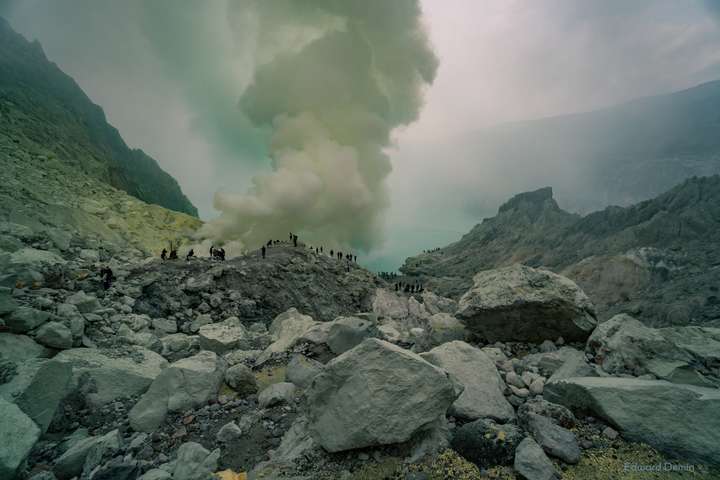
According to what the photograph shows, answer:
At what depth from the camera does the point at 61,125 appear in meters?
55.1

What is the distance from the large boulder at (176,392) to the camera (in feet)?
19.5

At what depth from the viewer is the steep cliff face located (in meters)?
44.7

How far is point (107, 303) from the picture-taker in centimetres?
1605

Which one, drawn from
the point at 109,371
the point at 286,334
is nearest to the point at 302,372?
the point at 109,371

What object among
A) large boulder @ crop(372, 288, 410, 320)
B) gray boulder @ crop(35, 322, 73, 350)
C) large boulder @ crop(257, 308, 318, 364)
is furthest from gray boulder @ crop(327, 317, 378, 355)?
large boulder @ crop(372, 288, 410, 320)

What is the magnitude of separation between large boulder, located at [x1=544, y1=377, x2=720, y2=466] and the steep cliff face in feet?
192

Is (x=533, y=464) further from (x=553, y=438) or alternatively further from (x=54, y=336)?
(x=54, y=336)

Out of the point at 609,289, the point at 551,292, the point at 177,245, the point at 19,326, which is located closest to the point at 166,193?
the point at 177,245

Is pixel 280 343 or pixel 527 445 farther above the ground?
pixel 280 343

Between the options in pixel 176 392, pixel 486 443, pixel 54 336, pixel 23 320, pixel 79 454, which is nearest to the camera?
pixel 486 443

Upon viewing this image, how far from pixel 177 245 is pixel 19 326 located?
48.6m

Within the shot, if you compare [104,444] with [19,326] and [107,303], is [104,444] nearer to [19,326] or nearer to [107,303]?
[19,326]

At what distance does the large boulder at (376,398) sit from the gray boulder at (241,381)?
315 centimetres

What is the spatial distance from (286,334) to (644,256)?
255ft
